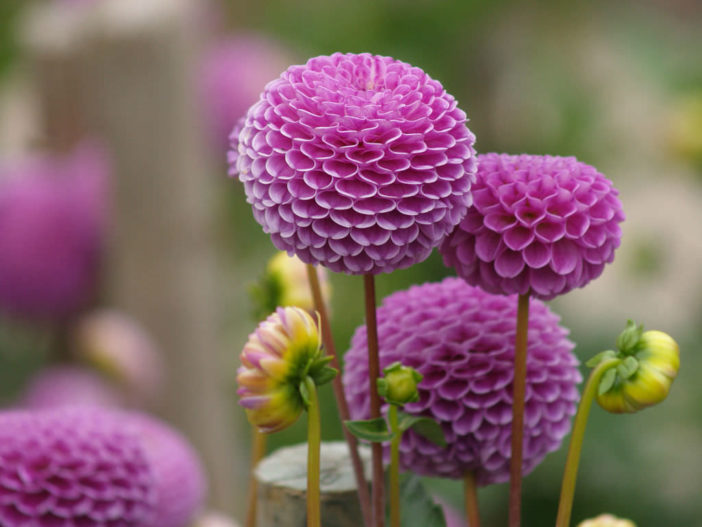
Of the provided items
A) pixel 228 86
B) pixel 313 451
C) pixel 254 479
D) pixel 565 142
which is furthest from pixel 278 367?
pixel 565 142

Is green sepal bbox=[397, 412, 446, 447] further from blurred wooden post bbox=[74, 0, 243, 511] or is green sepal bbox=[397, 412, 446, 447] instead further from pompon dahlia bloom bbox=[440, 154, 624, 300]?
blurred wooden post bbox=[74, 0, 243, 511]

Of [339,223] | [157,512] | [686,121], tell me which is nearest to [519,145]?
[686,121]

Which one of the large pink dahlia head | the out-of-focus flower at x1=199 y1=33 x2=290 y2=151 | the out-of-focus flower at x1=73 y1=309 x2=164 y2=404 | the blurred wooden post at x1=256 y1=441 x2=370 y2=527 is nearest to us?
the large pink dahlia head

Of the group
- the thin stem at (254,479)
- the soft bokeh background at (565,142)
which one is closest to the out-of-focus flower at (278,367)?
the thin stem at (254,479)

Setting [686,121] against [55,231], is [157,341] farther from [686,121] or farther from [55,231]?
[686,121]

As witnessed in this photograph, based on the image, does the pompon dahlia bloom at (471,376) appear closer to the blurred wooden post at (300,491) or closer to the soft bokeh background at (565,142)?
the blurred wooden post at (300,491)

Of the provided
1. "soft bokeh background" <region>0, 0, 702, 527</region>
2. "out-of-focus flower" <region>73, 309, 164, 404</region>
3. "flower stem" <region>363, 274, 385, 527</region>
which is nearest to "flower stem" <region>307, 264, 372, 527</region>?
"flower stem" <region>363, 274, 385, 527</region>
